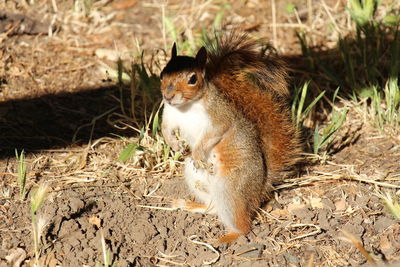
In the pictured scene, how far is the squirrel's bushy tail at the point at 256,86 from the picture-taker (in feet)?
10.3

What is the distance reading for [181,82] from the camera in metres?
2.85

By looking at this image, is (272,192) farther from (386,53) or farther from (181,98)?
(386,53)

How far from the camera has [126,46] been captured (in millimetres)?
4641

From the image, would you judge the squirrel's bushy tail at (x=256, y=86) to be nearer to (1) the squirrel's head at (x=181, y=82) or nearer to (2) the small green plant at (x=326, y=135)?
(1) the squirrel's head at (x=181, y=82)

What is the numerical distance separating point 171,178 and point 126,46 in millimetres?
1486

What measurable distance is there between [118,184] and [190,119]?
2.11 feet

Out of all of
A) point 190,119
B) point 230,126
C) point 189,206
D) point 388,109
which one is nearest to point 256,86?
point 230,126

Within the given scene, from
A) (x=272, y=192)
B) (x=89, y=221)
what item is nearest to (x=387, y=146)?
(x=272, y=192)

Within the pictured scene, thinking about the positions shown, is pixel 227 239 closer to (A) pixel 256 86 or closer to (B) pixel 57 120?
(A) pixel 256 86

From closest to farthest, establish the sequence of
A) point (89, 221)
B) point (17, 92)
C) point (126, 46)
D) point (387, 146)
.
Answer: point (89, 221) → point (387, 146) → point (17, 92) → point (126, 46)

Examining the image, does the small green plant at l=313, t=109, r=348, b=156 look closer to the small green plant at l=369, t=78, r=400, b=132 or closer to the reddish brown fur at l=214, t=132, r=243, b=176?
the small green plant at l=369, t=78, r=400, b=132

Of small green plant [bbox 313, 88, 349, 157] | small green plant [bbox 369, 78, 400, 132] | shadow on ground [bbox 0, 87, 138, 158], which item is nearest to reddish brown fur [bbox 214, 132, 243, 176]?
small green plant [bbox 313, 88, 349, 157]

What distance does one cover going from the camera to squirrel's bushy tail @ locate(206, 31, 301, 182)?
3139mm

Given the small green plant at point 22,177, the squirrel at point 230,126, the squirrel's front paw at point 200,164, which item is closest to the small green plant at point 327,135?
the squirrel at point 230,126
